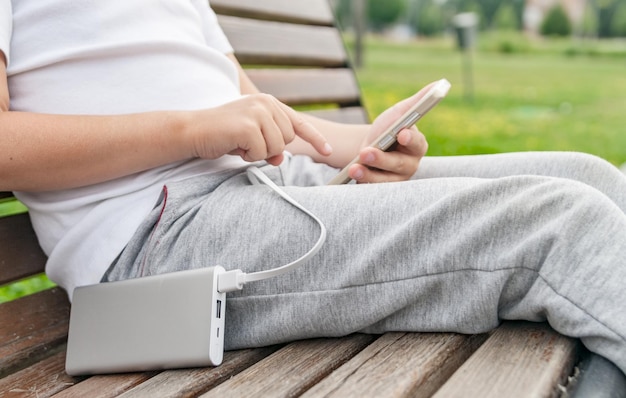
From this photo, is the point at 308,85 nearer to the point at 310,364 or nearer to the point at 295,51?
the point at 295,51

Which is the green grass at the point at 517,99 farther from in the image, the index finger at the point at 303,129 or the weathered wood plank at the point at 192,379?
the weathered wood plank at the point at 192,379

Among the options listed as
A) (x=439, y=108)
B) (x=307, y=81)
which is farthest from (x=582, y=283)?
(x=439, y=108)

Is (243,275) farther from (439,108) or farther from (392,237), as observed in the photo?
(439,108)

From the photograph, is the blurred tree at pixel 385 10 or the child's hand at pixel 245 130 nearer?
the child's hand at pixel 245 130

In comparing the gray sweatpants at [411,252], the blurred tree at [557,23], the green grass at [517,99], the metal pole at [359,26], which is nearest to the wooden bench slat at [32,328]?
the gray sweatpants at [411,252]

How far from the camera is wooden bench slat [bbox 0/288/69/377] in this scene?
1218mm

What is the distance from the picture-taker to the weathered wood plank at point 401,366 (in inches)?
33.5

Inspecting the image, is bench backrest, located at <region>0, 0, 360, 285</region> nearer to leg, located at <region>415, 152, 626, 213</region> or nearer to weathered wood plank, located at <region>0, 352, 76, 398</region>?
leg, located at <region>415, 152, 626, 213</region>

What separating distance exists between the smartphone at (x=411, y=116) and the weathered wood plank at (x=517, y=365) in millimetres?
393

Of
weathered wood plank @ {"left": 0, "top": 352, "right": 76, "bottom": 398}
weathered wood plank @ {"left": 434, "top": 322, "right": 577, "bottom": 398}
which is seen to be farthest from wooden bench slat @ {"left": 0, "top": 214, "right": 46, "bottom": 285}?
weathered wood plank @ {"left": 434, "top": 322, "right": 577, "bottom": 398}

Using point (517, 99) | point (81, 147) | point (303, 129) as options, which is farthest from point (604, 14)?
point (81, 147)

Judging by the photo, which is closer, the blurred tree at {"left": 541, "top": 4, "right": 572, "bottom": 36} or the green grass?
the green grass

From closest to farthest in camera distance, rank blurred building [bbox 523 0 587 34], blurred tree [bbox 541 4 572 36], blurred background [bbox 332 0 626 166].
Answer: blurred background [bbox 332 0 626 166], blurred tree [bbox 541 4 572 36], blurred building [bbox 523 0 587 34]

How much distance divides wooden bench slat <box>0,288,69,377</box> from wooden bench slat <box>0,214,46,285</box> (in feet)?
0.17
